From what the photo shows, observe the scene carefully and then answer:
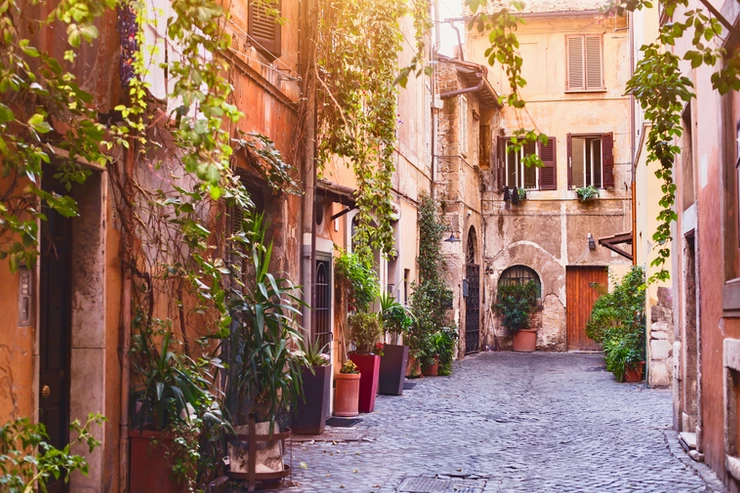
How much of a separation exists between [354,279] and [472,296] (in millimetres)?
10744

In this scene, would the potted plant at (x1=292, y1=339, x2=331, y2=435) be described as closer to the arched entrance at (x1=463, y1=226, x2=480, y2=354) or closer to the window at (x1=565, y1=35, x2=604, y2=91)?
the arched entrance at (x1=463, y1=226, x2=480, y2=354)

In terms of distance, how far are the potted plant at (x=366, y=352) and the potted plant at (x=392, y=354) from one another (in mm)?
1330

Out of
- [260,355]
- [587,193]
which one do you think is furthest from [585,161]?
[260,355]

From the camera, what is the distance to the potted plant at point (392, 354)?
534 inches

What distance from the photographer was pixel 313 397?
380 inches

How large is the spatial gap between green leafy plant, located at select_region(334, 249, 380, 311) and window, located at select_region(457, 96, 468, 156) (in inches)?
358

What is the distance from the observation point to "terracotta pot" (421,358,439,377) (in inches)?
664

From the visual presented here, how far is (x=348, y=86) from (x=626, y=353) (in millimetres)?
8071

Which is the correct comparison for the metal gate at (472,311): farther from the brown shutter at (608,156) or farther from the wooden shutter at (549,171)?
the brown shutter at (608,156)

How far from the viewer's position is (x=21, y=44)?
3.69m

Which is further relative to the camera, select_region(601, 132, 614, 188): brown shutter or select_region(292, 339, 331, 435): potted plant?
select_region(601, 132, 614, 188): brown shutter

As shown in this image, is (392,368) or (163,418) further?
(392,368)

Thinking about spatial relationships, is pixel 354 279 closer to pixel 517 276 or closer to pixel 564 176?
pixel 517 276

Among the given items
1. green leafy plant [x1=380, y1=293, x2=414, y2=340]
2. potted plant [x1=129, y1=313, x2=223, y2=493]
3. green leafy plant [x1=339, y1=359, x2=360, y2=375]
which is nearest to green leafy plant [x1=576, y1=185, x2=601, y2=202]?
green leafy plant [x1=380, y1=293, x2=414, y2=340]
